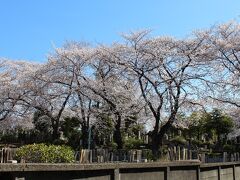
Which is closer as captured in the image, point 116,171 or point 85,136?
point 116,171

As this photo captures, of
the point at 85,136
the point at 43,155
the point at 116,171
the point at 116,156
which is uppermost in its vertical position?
the point at 85,136

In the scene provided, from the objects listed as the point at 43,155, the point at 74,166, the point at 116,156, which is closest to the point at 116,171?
the point at 74,166

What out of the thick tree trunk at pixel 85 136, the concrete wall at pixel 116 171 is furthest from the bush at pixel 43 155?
the thick tree trunk at pixel 85 136

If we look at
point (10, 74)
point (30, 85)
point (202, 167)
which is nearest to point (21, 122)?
point (10, 74)

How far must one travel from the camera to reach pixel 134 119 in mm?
32156

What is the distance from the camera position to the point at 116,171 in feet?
20.2

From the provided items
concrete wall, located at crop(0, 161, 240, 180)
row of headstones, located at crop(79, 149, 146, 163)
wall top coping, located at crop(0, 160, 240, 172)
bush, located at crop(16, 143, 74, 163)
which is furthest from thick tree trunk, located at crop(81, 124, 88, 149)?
wall top coping, located at crop(0, 160, 240, 172)

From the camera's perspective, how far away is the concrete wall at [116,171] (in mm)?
4305

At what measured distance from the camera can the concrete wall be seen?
14.1 ft

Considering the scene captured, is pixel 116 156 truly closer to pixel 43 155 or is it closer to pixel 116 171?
pixel 43 155

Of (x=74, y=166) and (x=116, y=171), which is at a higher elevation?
(x=74, y=166)

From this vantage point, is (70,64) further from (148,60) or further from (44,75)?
(148,60)

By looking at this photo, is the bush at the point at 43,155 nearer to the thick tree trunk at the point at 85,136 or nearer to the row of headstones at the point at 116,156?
the row of headstones at the point at 116,156

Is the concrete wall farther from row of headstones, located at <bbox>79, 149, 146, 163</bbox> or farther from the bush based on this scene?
row of headstones, located at <bbox>79, 149, 146, 163</bbox>
